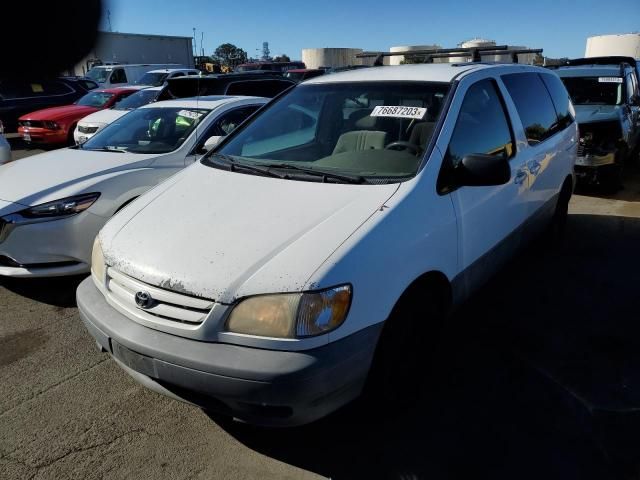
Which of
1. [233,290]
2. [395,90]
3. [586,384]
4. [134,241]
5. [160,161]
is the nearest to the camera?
[233,290]

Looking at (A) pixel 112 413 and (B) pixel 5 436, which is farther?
(A) pixel 112 413

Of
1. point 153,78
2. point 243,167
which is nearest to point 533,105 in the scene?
point 243,167

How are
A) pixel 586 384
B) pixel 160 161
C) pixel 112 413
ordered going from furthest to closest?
pixel 160 161, pixel 586 384, pixel 112 413

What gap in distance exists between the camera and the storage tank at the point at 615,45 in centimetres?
2578

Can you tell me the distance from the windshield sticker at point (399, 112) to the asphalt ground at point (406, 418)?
1.37 meters

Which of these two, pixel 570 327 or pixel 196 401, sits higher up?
pixel 196 401

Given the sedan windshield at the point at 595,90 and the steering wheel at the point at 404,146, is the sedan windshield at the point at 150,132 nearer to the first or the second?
the steering wheel at the point at 404,146

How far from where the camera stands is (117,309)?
236 cm

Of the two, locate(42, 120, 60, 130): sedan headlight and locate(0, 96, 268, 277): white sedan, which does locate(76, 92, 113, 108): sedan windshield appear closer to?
locate(42, 120, 60, 130): sedan headlight

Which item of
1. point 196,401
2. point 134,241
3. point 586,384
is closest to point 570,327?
point 586,384

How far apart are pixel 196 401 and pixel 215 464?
35cm

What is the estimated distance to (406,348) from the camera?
2438 mm

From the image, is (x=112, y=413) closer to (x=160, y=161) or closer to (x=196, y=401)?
(x=196, y=401)

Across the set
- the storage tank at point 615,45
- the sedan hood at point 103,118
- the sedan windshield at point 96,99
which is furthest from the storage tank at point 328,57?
the sedan hood at point 103,118
